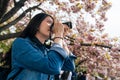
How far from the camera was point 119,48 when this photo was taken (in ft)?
31.8

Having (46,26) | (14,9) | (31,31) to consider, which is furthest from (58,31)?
(14,9)

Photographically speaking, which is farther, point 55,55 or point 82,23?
point 82,23

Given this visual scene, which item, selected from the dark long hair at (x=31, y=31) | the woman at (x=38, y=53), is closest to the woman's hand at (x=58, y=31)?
the woman at (x=38, y=53)

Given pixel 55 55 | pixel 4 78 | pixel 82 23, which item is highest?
pixel 82 23

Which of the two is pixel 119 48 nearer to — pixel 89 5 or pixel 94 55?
pixel 94 55

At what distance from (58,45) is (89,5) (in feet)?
24.6

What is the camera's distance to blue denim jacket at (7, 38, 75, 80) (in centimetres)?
290

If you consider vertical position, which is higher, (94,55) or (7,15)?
(7,15)

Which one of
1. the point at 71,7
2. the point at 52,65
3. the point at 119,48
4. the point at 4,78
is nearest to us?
the point at 52,65

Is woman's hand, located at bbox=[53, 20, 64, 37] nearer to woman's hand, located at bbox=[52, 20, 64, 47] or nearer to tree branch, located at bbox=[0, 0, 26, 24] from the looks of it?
woman's hand, located at bbox=[52, 20, 64, 47]

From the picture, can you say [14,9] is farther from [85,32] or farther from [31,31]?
[31,31]

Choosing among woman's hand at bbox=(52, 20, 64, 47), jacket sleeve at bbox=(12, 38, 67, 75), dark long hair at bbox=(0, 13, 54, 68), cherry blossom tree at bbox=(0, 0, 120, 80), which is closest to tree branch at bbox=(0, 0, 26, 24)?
cherry blossom tree at bbox=(0, 0, 120, 80)

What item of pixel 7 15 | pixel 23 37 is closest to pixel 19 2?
pixel 7 15

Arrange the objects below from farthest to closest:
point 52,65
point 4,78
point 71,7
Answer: point 71,7, point 4,78, point 52,65
